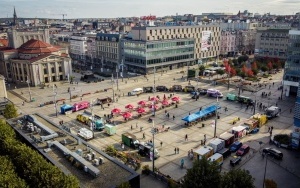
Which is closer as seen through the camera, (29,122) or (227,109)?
(29,122)

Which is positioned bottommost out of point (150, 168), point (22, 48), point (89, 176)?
point (150, 168)

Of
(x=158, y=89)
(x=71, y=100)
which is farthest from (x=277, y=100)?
(x=71, y=100)

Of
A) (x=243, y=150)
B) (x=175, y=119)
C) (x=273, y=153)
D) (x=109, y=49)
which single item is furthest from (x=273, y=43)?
(x=243, y=150)

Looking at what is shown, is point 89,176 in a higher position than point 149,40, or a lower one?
Result: lower

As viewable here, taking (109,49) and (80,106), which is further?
(109,49)

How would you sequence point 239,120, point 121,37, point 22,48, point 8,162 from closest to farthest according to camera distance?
point 8,162 < point 239,120 < point 22,48 < point 121,37

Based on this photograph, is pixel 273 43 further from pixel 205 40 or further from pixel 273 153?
A: pixel 273 153

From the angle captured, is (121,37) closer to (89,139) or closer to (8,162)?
(89,139)
